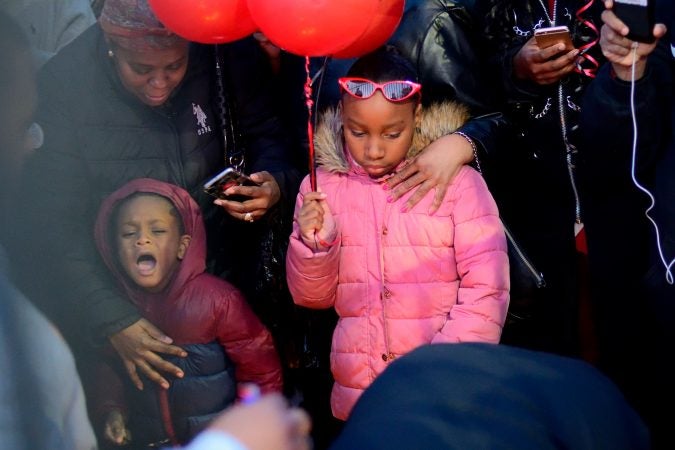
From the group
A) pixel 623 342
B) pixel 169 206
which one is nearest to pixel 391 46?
pixel 169 206

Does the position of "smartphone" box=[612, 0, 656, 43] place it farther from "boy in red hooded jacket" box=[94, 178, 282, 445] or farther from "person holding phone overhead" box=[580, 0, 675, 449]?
"boy in red hooded jacket" box=[94, 178, 282, 445]

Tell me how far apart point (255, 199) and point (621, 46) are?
1.24 m

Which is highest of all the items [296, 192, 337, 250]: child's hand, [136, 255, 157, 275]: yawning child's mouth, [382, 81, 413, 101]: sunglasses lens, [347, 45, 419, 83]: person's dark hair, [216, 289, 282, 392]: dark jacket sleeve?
[347, 45, 419, 83]: person's dark hair

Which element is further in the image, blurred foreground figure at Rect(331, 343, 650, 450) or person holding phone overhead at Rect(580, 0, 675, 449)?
person holding phone overhead at Rect(580, 0, 675, 449)

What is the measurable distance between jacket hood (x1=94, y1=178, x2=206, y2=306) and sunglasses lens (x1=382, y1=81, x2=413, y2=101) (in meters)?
0.78

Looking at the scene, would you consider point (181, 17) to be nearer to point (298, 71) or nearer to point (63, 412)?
point (298, 71)

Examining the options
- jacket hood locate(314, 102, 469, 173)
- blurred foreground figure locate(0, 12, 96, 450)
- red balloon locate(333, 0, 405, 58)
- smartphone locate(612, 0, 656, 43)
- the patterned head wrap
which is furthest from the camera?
jacket hood locate(314, 102, 469, 173)

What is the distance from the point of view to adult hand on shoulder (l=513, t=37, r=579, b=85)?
2824 millimetres

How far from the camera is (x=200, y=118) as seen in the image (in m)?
2.91

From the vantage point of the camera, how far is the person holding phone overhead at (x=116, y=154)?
2.73 meters

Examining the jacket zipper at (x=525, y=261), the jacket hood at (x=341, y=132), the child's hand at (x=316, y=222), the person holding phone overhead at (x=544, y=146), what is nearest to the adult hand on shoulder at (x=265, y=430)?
the child's hand at (x=316, y=222)

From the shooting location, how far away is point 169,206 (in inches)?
114

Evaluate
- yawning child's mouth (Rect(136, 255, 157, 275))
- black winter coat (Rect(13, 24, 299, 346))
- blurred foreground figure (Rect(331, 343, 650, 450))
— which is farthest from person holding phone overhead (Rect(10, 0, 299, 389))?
blurred foreground figure (Rect(331, 343, 650, 450))

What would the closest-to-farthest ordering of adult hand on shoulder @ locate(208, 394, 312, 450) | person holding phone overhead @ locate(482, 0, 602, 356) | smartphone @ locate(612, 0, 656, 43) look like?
adult hand on shoulder @ locate(208, 394, 312, 450), smartphone @ locate(612, 0, 656, 43), person holding phone overhead @ locate(482, 0, 602, 356)
